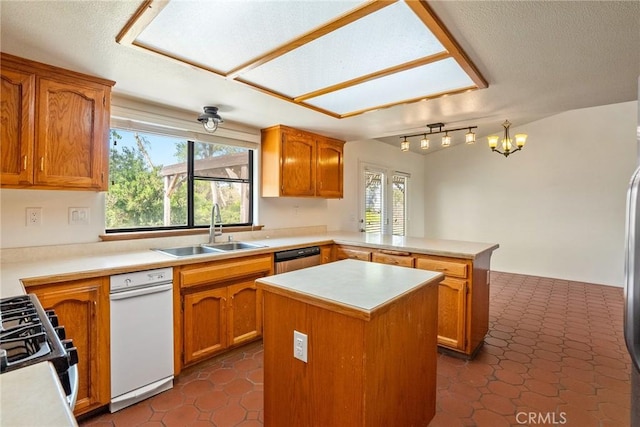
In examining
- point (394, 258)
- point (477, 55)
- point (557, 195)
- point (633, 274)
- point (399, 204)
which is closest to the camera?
point (633, 274)

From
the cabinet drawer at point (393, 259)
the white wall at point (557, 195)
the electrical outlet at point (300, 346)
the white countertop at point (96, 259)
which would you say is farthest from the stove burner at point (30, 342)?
the white wall at point (557, 195)

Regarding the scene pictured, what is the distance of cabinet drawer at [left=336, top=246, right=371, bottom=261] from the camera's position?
10.3 ft

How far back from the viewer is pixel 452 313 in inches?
101

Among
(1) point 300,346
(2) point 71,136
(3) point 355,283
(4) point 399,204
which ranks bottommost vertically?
(1) point 300,346

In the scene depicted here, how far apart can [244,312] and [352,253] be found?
1.28m

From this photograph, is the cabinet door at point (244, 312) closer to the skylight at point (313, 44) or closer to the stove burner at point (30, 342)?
the stove burner at point (30, 342)

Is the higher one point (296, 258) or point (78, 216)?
point (78, 216)

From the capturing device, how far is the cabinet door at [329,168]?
3.74 metres

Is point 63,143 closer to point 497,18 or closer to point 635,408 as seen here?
point 497,18

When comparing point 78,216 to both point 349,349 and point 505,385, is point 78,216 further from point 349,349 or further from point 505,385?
point 505,385

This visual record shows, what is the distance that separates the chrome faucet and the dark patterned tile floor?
3.48 feet

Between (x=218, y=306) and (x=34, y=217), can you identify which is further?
(x=218, y=306)

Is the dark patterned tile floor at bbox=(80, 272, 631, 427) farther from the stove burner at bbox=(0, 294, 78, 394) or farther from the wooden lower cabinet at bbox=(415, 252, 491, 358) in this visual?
the stove burner at bbox=(0, 294, 78, 394)

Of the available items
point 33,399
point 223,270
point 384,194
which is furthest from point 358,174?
point 33,399
